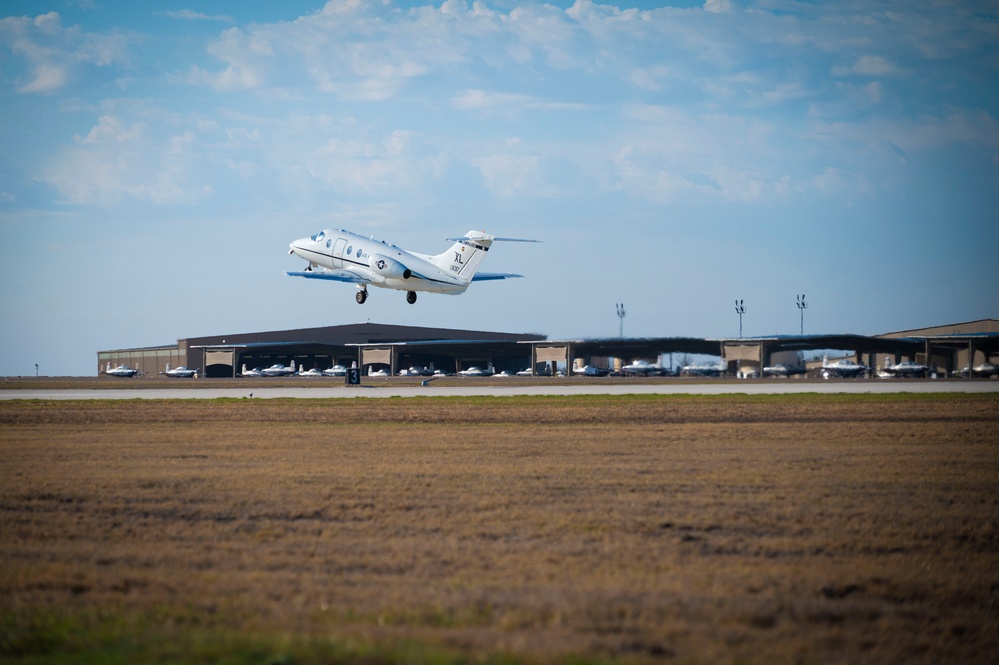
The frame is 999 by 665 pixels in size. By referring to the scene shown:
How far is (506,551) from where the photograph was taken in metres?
13.4

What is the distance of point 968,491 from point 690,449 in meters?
8.58

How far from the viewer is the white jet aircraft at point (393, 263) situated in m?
58.8

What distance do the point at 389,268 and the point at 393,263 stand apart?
1.25 ft

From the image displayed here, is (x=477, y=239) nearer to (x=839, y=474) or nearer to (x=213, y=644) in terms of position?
(x=839, y=474)

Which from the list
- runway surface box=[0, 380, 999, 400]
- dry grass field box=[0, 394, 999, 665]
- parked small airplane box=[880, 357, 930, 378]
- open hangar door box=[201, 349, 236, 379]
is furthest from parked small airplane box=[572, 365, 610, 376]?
dry grass field box=[0, 394, 999, 665]

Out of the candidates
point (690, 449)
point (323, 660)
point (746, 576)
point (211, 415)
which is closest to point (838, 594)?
point (746, 576)

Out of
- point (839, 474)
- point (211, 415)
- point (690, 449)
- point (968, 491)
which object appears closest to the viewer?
point (968, 491)

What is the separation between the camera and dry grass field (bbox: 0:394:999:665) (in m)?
9.21

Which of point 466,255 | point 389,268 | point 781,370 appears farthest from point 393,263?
point 781,370

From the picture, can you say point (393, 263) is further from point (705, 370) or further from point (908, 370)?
point (705, 370)

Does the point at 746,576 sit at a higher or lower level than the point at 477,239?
lower

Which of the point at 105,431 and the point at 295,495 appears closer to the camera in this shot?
the point at 295,495

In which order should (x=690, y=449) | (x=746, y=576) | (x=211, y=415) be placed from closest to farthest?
1. (x=746, y=576)
2. (x=690, y=449)
3. (x=211, y=415)

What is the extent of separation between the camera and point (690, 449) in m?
26.3
